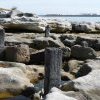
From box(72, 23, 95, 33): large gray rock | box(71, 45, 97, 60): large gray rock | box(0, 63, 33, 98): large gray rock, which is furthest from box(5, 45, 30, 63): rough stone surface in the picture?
box(72, 23, 95, 33): large gray rock

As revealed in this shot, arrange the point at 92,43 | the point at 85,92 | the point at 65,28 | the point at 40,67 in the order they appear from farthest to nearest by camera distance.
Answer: the point at 65,28 → the point at 92,43 → the point at 40,67 → the point at 85,92

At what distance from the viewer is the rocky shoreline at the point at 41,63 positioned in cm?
1221

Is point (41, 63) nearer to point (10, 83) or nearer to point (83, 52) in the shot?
point (83, 52)

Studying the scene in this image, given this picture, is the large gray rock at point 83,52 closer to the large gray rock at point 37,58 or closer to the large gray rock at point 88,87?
the large gray rock at point 37,58

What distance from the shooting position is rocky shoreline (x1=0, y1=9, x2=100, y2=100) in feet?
40.1

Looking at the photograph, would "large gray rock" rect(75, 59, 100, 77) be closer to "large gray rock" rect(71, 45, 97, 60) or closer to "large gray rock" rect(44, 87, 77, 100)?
"large gray rock" rect(71, 45, 97, 60)

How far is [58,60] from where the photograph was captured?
46.6 feet

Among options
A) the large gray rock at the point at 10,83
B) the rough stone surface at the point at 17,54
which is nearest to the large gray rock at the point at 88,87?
the large gray rock at the point at 10,83

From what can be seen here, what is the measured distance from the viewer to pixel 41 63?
20.9 meters

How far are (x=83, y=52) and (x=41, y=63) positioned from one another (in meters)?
2.44

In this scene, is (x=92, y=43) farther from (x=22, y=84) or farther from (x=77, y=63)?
(x=22, y=84)

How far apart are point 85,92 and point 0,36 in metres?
10.4

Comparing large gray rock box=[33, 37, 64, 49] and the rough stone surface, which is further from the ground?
the rough stone surface

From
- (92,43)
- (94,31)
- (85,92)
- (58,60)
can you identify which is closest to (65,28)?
(94,31)
